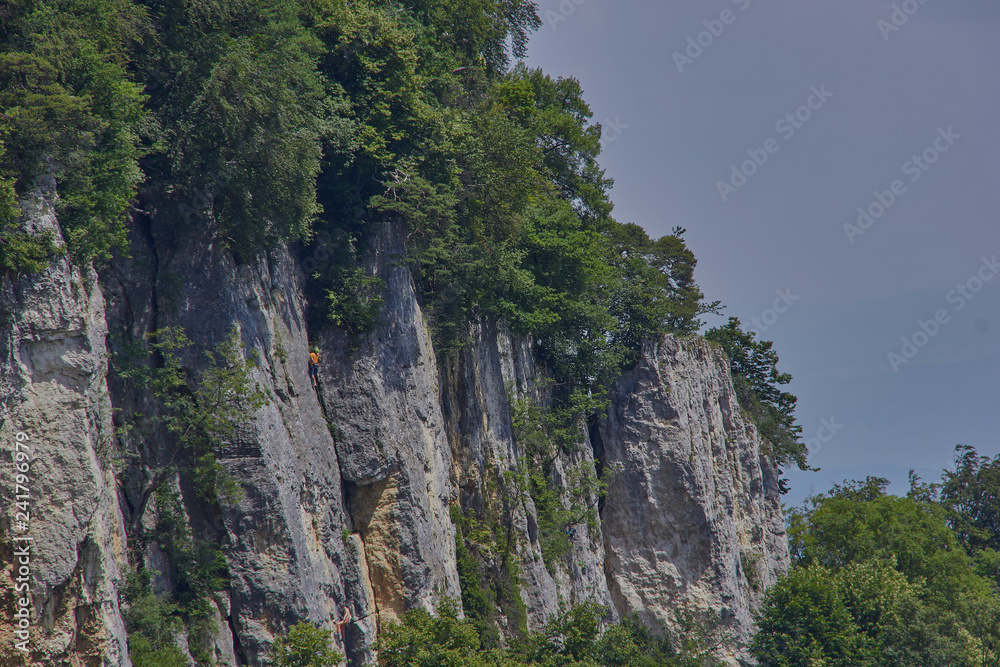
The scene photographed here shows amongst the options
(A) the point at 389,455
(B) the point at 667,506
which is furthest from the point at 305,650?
(B) the point at 667,506

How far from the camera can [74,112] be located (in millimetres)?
19703

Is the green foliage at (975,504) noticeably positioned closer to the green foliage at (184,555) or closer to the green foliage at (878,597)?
the green foliage at (878,597)

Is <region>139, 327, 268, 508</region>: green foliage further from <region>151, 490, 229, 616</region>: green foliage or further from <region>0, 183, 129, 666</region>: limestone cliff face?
<region>0, 183, 129, 666</region>: limestone cliff face

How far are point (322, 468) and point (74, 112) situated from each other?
11823 millimetres

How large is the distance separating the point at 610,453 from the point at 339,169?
78.1 feet

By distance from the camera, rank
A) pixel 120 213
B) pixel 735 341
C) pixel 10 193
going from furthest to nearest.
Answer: pixel 735 341, pixel 120 213, pixel 10 193

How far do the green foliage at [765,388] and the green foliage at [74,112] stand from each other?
43971 mm

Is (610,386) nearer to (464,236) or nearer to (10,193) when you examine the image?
(464,236)

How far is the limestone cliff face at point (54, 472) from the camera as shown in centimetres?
1841

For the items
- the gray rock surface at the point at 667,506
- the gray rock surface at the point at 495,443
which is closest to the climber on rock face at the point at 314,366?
the gray rock surface at the point at 495,443

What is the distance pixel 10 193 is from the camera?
18484 millimetres

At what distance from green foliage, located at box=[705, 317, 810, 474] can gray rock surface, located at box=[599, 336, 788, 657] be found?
9617 millimetres

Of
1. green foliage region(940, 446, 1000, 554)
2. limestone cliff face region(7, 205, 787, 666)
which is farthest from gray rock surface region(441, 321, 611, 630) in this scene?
green foliage region(940, 446, 1000, 554)

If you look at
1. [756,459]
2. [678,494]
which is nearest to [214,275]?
[678,494]
